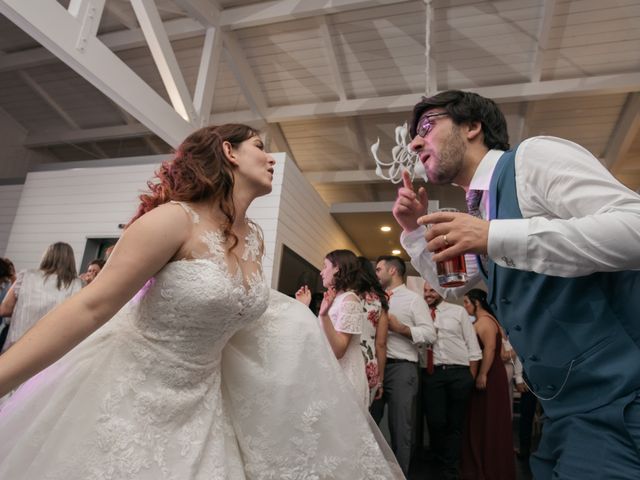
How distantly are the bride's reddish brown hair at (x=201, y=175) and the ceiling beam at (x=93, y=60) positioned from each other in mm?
2553

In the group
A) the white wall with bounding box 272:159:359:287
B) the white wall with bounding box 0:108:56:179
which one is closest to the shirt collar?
the white wall with bounding box 272:159:359:287

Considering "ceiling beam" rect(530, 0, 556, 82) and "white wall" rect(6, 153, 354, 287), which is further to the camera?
"white wall" rect(6, 153, 354, 287)

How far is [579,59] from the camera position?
5.73 m

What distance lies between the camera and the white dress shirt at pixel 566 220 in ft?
2.69

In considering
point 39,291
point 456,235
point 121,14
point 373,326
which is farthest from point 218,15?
point 456,235

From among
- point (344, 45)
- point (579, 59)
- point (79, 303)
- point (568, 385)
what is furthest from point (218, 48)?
point (568, 385)

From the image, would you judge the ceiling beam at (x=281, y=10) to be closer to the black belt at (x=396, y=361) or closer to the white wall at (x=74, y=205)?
the white wall at (x=74, y=205)

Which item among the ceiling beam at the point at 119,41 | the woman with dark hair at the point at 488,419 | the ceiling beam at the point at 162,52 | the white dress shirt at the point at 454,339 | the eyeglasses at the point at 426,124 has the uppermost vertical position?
the ceiling beam at the point at 119,41

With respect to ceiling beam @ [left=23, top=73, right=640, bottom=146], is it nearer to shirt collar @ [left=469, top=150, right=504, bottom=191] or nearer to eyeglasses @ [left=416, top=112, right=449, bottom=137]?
eyeglasses @ [left=416, top=112, right=449, bottom=137]

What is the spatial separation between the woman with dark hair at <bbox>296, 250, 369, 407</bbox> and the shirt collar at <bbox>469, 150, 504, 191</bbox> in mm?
1477

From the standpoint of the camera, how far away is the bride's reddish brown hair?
133cm

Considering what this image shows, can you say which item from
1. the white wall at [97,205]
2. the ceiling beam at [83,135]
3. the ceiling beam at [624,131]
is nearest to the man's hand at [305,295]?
the white wall at [97,205]

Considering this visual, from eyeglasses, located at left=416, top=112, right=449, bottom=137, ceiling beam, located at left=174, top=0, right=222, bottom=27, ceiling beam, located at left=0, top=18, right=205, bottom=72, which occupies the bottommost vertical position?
eyeglasses, located at left=416, top=112, right=449, bottom=137

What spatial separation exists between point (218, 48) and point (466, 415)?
529 centimetres
